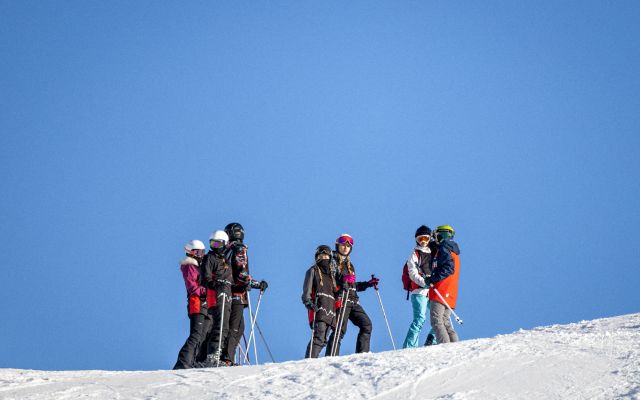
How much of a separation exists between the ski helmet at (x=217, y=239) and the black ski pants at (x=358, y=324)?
2411 mm

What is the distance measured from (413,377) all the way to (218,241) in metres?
6.00

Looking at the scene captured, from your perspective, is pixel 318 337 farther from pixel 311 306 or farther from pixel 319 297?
pixel 319 297

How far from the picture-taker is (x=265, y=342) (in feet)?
52.9

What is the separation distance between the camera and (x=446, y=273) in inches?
528

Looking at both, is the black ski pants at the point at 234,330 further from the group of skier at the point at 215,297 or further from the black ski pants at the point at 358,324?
the black ski pants at the point at 358,324

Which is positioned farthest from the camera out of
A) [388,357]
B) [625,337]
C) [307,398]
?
[625,337]

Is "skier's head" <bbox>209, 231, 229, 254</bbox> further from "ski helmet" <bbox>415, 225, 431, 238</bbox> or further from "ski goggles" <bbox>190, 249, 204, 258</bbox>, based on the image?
"ski helmet" <bbox>415, 225, 431, 238</bbox>

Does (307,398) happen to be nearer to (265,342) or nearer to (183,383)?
(183,383)

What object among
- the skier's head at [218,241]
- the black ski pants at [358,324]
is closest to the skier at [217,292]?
the skier's head at [218,241]

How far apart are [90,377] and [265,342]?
651cm

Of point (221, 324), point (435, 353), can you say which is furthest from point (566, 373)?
point (221, 324)

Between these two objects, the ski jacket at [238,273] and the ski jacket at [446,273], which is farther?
the ski jacket at [238,273]

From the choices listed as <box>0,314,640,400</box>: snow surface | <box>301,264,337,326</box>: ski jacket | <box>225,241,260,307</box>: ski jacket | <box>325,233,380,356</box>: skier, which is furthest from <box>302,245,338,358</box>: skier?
<box>0,314,640,400</box>: snow surface

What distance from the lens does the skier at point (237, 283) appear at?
1391 centimetres
